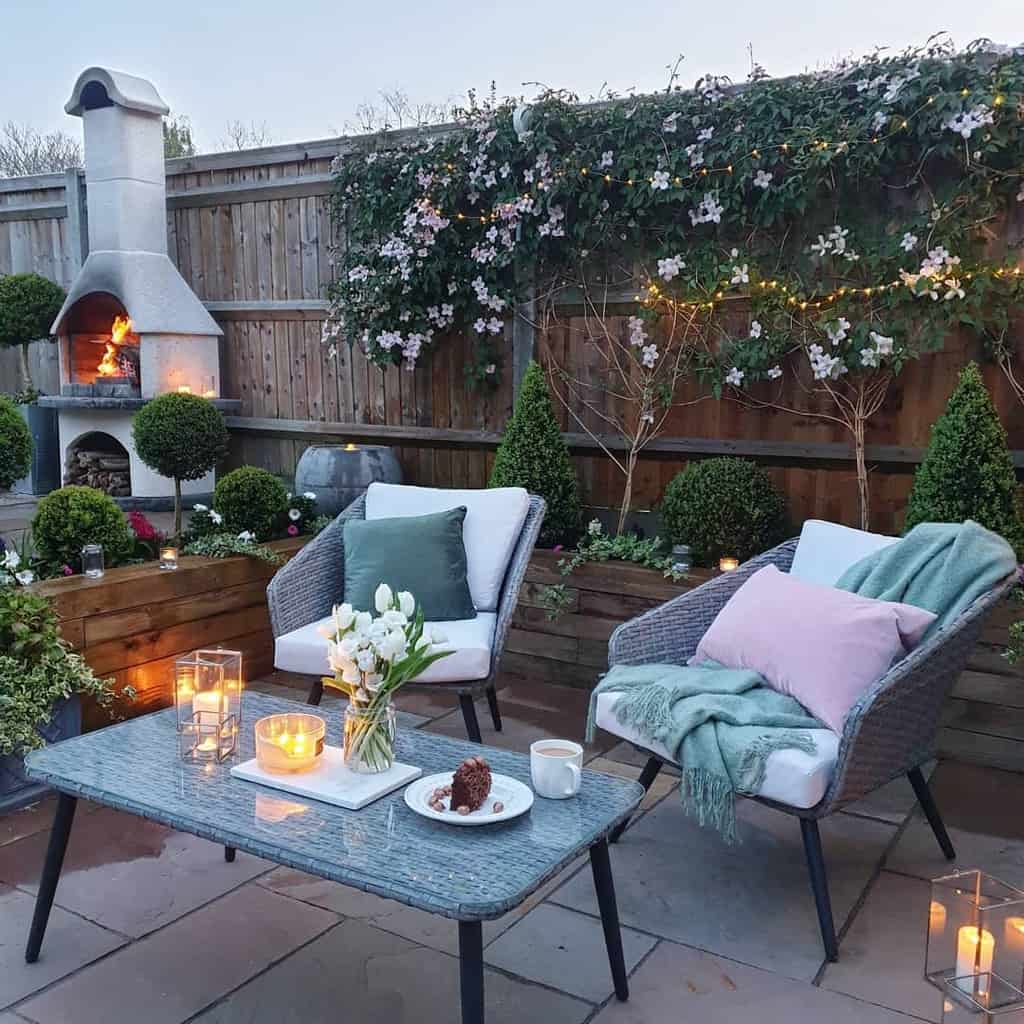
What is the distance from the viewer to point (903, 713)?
2.27 m

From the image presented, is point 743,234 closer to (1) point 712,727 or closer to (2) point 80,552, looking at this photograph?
(1) point 712,727

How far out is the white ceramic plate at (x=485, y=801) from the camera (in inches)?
70.2

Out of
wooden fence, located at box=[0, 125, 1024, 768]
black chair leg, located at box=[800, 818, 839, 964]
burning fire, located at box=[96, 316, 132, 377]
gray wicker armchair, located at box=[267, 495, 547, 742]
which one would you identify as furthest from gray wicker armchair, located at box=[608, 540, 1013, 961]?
burning fire, located at box=[96, 316, 132, 377]

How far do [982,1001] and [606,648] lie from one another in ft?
7.66

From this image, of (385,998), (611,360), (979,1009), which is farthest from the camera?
(611,360)

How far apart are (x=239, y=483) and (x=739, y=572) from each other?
2112 millimetres

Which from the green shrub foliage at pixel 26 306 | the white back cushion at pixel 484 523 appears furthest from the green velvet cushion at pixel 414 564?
the green shrub foliage at pixel 26 306

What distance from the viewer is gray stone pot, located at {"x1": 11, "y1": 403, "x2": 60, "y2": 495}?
6.49 m

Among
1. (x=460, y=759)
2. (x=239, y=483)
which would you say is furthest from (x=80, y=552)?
(x=460, y=759)

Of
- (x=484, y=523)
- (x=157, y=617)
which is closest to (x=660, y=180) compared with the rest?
(x=484, y=523)

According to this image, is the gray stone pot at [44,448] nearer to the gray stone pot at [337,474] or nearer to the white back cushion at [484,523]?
the gray stone pot at [337,474]

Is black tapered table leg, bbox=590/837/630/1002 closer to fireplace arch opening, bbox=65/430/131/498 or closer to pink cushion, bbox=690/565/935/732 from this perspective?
pink cushion, bbox=690/565/935/732

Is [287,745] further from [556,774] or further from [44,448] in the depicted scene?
[44,448]

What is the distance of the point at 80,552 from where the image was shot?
339 centimetres
